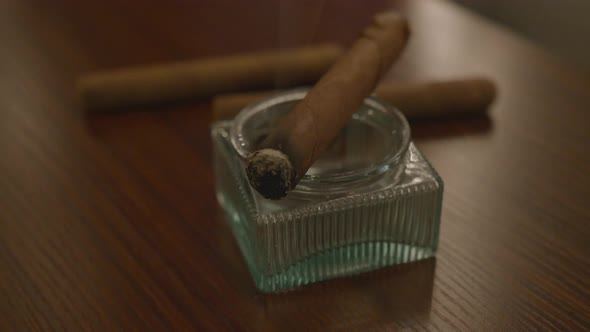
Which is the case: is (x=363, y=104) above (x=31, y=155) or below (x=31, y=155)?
above

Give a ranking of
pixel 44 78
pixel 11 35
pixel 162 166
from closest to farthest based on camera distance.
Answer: pixel 162 166 → pixel 44 78 → pixel 11 35

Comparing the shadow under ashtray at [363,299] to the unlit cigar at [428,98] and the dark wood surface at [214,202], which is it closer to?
the dark wood surface at [214,202]

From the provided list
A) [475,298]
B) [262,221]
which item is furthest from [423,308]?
[262,221]

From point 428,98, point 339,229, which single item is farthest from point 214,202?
point 428,98

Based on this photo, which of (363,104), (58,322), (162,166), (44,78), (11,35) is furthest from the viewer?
(11,35)

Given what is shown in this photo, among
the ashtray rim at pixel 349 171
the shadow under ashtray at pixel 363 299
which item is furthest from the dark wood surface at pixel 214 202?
the ashtray rim at pixel 349 171

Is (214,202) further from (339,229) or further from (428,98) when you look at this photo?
(428,98)

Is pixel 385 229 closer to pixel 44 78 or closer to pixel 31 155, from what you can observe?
pixel 31 155
